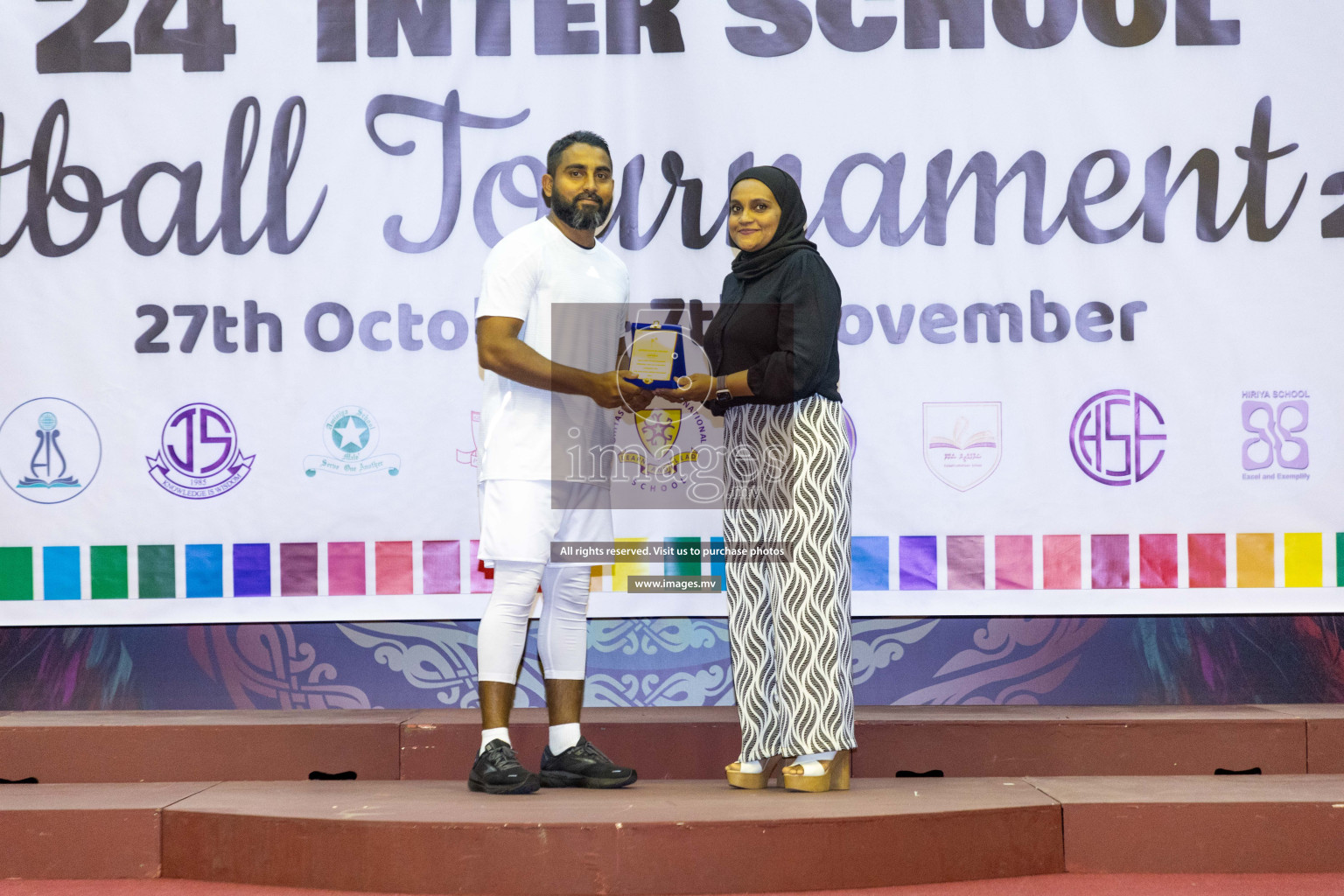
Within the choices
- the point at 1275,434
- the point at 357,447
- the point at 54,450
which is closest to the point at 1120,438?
the point at 1275,434

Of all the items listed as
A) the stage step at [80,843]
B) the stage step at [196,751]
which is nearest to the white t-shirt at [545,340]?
the stage step at [196,751]

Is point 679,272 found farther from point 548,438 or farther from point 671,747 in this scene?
point 671,747

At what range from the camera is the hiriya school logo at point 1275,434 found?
346cm

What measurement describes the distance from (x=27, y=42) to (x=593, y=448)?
2.23 m

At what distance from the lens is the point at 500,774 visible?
2648 millimetres

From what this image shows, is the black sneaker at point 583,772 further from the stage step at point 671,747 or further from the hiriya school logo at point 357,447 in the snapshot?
the hiriya school logo at point 357,447

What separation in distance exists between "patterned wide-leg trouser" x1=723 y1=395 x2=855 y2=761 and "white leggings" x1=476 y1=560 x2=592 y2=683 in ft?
1.18

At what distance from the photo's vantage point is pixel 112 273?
355 centimetres

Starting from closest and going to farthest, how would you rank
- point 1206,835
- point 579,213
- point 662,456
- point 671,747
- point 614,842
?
point 614,842 < point 1206,835 < point 579,213 < point 662,456 < point 671,747

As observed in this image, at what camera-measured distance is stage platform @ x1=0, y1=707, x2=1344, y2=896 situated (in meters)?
2.35

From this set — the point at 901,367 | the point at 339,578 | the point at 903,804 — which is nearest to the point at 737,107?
the point at 901,367

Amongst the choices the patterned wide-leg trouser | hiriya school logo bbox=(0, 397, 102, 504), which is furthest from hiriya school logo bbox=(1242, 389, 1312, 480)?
hiriya school logo bbox=(0, 397, 102, 504)

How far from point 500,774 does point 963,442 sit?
1633mm

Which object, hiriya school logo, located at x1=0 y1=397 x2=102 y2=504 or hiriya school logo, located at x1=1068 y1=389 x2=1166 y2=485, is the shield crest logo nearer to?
hiriya school logo, located at x1=1068 y1=389 x2=1166 y2=485
